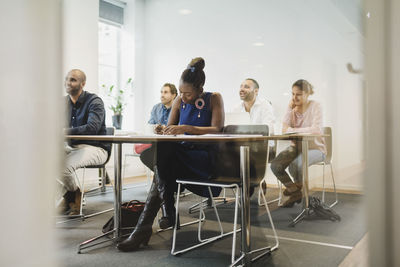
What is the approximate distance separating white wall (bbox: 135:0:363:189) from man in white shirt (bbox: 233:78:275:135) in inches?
1.2

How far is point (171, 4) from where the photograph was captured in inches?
67.3

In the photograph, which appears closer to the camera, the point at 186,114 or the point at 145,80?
the point at 145,80

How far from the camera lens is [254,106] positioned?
61.7 inches

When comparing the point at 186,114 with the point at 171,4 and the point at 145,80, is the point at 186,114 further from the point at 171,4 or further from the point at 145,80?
the point at 171,4

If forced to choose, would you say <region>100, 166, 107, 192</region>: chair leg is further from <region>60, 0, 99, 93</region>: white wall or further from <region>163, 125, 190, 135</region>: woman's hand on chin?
<region>60, 0, 99, 93</region>: white wall

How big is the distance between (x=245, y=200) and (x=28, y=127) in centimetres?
116

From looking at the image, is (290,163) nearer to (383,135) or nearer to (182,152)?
(182,152)

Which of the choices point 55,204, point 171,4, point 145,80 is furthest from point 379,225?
point 171,4

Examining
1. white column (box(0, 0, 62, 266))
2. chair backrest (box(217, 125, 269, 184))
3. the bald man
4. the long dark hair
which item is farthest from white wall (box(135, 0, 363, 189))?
white column (box(0, 0, 62, 266))

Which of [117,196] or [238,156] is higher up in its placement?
[238,156]

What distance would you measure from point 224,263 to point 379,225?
1042 mm

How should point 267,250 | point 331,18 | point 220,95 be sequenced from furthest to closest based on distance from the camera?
point 220,95
point 267,250
point 331,18

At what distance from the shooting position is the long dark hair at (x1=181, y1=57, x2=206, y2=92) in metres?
1.67

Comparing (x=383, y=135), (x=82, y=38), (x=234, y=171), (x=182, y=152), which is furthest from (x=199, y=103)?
(x=383, y=135)
